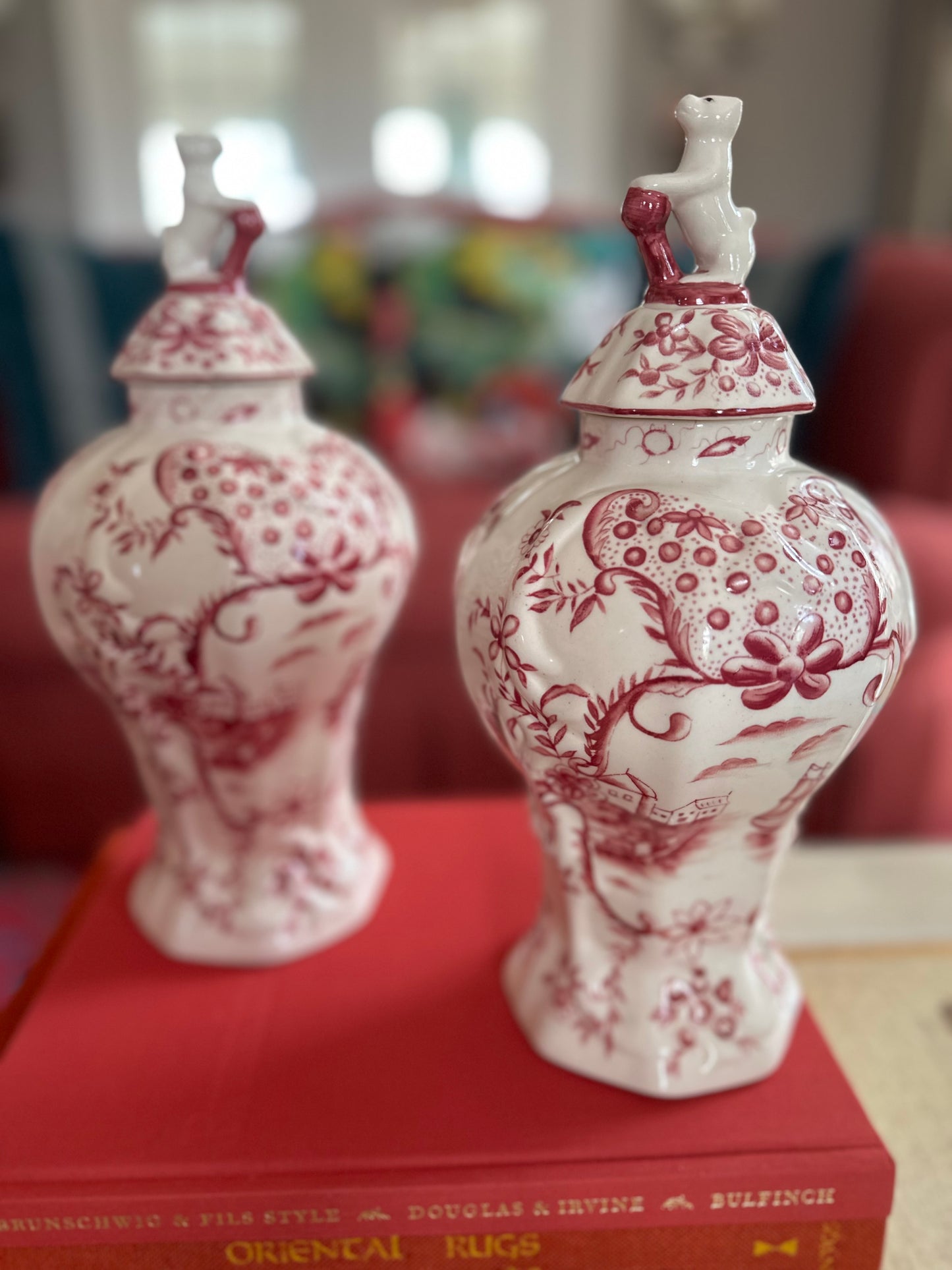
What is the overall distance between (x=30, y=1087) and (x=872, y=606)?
0.47m

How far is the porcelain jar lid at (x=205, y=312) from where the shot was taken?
1.80 ft

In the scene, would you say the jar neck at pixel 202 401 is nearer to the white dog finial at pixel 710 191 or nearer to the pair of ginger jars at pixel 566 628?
the pair of ginger jars at pixel 566 628

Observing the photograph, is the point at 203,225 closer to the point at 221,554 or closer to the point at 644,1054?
the point at 221,554

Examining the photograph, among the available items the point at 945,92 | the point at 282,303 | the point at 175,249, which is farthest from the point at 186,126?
the point at 175,249

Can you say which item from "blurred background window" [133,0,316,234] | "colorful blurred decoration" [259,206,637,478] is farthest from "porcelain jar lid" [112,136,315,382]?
"blurred background window" [133,0,316,234]

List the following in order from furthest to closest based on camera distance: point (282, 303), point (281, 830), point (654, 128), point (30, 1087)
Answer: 1. point (654, 128)
2. point (282, 303)
3. point (281, 830)
4. point (30, 1087)

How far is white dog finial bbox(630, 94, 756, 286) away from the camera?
44 cm

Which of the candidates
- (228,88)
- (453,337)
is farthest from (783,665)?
(228,88)

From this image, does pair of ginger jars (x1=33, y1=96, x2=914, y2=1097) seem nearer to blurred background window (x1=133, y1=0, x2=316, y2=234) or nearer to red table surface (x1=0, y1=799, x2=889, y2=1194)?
red table surface (x1=0, y1=799, x2=889, y2=1194)

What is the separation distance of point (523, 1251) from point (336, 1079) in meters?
0.12

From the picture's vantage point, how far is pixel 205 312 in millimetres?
555

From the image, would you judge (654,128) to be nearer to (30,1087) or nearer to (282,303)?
(282,303)

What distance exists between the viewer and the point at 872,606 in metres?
0.44

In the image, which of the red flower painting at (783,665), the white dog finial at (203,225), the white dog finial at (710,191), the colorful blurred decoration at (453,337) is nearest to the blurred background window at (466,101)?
the colorful blurred decoration at (453,337)
